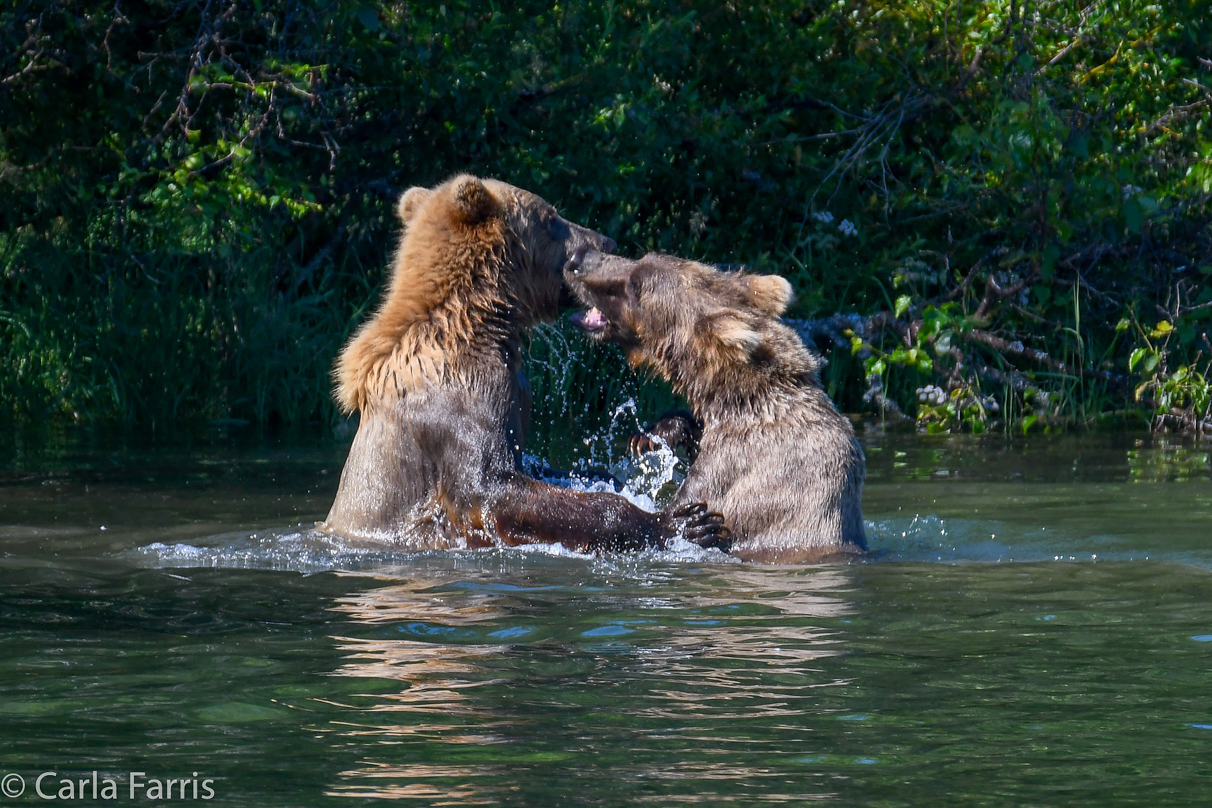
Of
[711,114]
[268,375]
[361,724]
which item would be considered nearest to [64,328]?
[268,375]

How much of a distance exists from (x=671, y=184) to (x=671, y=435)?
7112mm

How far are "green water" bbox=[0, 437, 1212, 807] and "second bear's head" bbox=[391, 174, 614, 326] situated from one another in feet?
3.67

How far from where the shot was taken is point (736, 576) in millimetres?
5773

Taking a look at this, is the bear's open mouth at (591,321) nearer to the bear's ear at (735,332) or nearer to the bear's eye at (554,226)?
the bear's eye at (554,226)

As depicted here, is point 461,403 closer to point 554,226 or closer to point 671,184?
point 554,226

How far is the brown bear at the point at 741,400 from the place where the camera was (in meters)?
6.29

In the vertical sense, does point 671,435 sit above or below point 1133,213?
below

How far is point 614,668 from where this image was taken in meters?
4.20

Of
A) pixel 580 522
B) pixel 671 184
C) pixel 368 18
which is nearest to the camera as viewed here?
pixel 580 522

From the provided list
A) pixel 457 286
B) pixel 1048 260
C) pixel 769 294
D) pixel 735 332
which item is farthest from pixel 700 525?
pixel 1048 260

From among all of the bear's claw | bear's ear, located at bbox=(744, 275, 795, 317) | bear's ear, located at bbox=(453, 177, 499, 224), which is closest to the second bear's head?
bear's ear, located at bbox=(453, 177, 499, 224)

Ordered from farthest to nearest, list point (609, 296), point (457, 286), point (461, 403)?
point (609, 296), point (457, 286), point (461, 403)

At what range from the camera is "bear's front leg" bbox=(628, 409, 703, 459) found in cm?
674

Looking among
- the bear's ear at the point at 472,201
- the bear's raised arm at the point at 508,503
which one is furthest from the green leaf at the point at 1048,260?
the bear's raised arm at the point at 508,503
